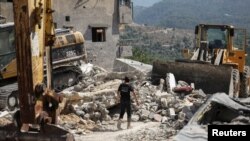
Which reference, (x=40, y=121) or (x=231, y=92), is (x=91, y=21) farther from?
(x=40, y=121)

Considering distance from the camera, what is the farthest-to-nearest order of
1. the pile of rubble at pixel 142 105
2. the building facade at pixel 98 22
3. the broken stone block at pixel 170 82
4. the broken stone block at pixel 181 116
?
the building facade at pixel 98 22 < the broken stone block at pixel 170 82 < the pile of rubble at pixel 142 105 < the broken stone block at pixel 181 116

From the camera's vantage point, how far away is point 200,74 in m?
16.9

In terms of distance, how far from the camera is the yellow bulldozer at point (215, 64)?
16.4m

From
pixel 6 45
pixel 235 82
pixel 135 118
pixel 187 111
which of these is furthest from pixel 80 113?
pixel 235 82

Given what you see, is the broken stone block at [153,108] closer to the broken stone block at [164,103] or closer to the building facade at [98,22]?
the broken stone block at [164,103]

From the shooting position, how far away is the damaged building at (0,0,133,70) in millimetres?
31906

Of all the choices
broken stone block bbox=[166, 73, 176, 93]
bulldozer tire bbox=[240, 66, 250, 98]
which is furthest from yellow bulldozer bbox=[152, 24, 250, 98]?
broken stone block bbox=[166, 73, 176, 93]

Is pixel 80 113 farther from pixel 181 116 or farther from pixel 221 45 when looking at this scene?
pixel 221 45

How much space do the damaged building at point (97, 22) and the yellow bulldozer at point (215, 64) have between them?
1364 cm

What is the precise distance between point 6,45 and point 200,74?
6434 millimetres

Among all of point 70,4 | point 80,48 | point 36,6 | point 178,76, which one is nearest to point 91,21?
point 70,4

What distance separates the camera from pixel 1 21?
16141mm

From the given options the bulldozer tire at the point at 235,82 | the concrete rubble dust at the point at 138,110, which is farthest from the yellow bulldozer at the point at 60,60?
the bulldozer tire at the point at 235,82

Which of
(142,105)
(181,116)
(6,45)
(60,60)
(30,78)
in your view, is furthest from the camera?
(60,60)
